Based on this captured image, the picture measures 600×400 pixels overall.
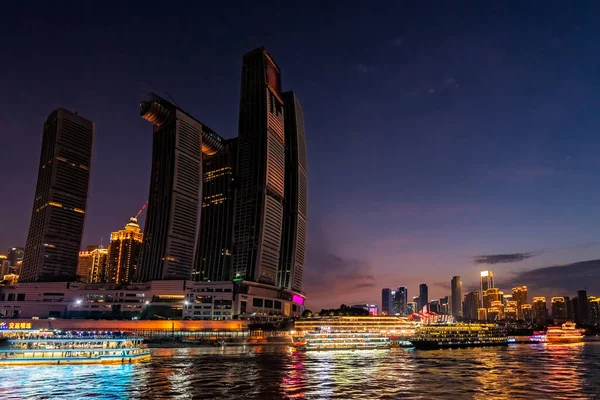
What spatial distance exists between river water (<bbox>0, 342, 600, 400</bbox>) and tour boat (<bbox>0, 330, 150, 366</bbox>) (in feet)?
16.8

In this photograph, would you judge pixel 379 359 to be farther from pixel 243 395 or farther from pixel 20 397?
pixel 20 397

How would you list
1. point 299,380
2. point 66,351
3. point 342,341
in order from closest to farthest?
point 299,380, point 66,351, point 342,341

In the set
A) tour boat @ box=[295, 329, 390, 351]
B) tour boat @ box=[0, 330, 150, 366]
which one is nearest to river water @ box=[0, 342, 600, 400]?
tour boat @ box=[0, 330, 150, 366]

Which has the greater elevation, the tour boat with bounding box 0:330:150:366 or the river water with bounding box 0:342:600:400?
the tour boat with bounding box 0:330:150:366

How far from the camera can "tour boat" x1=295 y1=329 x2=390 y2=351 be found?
580 feet

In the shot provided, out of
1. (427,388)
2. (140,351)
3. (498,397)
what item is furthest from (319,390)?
(140,351)

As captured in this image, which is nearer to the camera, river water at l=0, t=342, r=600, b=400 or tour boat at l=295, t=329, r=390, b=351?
river water at l=0, t=342, r=600, b=400

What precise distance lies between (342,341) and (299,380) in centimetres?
8673

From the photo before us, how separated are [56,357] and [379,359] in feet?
293

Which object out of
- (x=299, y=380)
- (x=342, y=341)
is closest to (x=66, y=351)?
(x=299, y=380)

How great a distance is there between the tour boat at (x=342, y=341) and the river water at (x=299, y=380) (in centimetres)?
3954

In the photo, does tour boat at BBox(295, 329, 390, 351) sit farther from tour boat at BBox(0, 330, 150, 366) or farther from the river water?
tour boat at BBox(0, 330, 150, 366)

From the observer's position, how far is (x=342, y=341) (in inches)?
7106

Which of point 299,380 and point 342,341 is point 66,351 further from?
point 342,341
